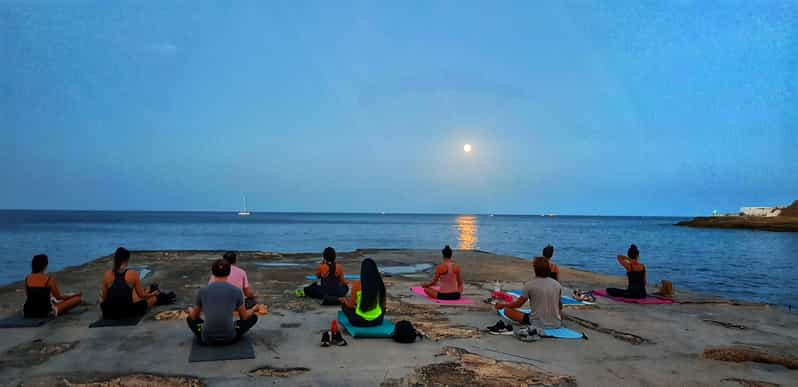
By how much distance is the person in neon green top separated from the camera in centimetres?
835

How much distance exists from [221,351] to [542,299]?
18.0 feet

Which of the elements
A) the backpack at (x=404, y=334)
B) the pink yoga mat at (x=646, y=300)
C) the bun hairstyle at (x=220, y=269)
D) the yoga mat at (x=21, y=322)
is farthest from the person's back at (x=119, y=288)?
the pink yoga mat at (x=646, y=300)

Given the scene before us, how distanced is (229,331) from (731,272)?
30372 mm

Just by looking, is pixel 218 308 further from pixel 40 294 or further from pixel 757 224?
pixel 757 224

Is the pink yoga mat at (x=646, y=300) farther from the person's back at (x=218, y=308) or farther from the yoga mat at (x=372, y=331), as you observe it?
the person's back at (x=218, y=308)

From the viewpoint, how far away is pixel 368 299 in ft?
27.6

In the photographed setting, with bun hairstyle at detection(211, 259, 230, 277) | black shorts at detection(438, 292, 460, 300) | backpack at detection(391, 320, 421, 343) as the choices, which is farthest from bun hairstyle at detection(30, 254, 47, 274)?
black shorts at detection(438, 292, 460, 300)

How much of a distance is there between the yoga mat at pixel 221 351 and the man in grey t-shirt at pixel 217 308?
106mm

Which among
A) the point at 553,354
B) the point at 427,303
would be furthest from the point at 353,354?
the point at 427,303

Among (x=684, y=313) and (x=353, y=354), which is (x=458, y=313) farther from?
(x=684, y=313)

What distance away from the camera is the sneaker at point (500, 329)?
873 cm

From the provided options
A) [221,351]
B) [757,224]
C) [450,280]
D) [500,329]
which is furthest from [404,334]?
[757,224]

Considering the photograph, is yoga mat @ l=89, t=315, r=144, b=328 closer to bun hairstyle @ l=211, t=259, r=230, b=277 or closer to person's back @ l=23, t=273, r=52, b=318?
person's back @ l=23, t=273, r=52, b=318

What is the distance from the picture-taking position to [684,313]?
11531mm
